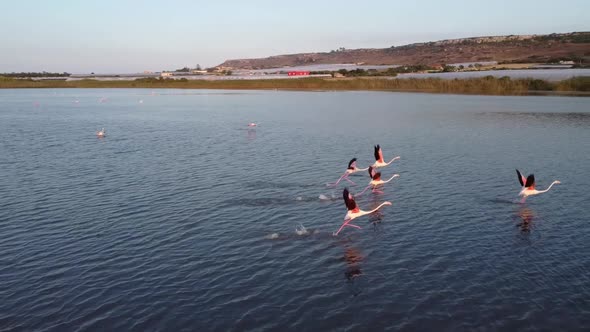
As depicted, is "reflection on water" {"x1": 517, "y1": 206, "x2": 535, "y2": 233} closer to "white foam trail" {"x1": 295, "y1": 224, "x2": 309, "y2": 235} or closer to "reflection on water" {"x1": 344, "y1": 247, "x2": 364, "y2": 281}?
"reflection on water" {"x1": 344, "y1": 247, "x2": 364, "y2": 281}

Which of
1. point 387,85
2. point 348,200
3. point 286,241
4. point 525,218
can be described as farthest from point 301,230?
point 387,85

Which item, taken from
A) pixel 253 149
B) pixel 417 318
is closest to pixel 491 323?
pixel 417 318

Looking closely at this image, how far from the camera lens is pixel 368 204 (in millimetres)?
21234

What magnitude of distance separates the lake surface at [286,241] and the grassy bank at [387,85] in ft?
171

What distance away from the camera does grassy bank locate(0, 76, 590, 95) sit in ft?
272

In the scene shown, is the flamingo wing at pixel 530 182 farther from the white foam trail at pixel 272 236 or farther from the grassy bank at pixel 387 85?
the grassy bank at pixel 387 85

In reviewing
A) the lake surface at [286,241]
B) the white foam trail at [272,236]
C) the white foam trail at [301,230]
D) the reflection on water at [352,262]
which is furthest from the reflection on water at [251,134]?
the reflection on water at [352,262]

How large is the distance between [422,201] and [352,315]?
1038 cm

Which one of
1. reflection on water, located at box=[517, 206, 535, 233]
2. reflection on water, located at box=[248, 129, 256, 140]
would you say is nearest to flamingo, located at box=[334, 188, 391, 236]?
reflection on water, located at box=[517, 206, 535, 233]

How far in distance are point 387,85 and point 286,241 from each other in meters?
93.7

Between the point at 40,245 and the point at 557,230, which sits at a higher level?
the point at 40,245

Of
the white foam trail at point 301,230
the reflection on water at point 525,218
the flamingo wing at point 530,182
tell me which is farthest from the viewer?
the flamingo wing at point 530,182

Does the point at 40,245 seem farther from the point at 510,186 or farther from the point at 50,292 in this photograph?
the point at 510,186

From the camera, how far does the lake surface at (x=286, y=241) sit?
11828 millimetres
